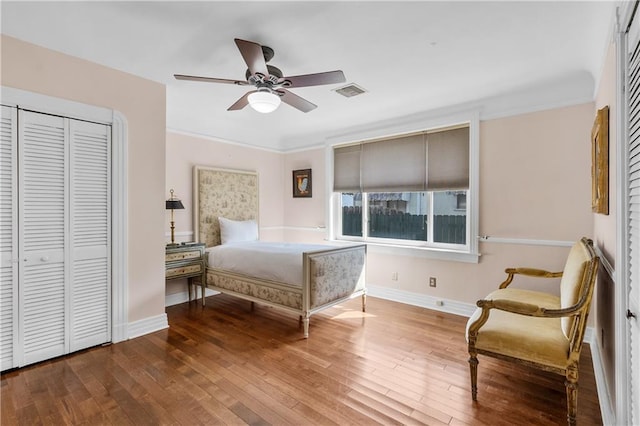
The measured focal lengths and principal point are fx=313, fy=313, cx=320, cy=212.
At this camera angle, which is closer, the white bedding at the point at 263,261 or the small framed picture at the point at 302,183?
the white bedding at the point at 263,261

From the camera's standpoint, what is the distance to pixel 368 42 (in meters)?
2.39

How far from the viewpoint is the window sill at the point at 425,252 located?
3.67 metres

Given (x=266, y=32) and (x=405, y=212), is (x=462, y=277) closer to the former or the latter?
(x=405, y=212)

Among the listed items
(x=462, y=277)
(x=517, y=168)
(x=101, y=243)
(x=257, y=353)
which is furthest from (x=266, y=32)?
(x=462, y=277)

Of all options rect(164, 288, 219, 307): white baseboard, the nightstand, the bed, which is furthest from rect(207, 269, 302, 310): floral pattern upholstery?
rect(164, 288, 219, 307): white baseboard

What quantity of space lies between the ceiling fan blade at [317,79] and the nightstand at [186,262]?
7.92ft

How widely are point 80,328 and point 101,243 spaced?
2.46ft

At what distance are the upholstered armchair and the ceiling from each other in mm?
1579

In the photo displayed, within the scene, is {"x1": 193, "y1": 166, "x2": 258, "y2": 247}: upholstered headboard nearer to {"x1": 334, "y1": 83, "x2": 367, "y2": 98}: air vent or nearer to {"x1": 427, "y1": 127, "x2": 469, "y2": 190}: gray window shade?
{"x1": 334, "y1": 83, "x2": 367, "y2": 98}: air vent

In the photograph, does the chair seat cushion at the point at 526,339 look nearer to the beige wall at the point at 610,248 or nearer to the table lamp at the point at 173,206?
the beige wall at the point at 610,248

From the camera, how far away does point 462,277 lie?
372 centimetres

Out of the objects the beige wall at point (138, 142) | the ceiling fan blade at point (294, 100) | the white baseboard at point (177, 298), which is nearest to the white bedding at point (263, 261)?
the white baseboard at point (177, 298)

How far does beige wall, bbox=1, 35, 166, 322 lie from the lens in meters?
2.62

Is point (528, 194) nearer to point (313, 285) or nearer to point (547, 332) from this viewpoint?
point (547, 332)
